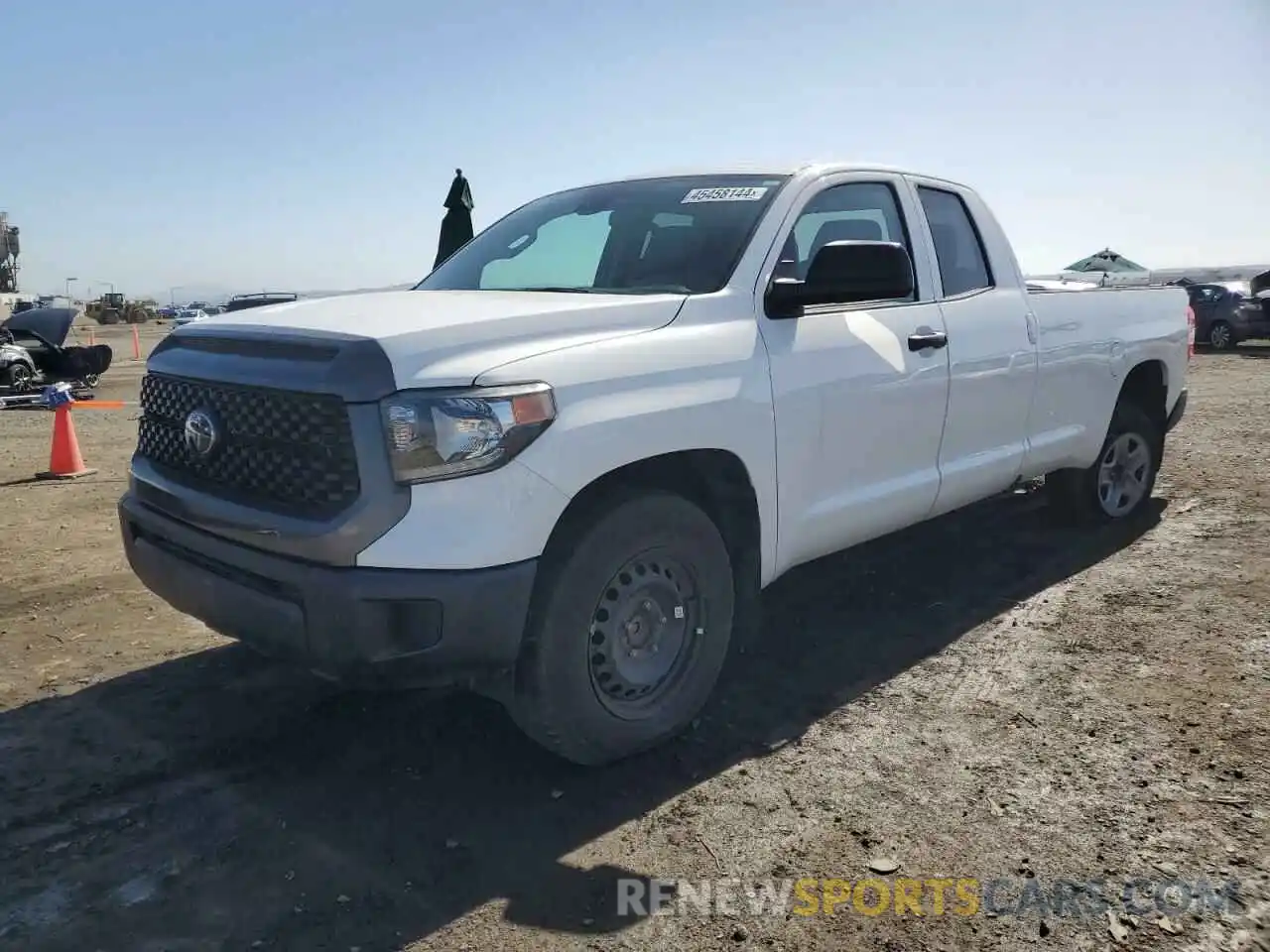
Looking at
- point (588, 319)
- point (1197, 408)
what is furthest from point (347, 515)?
point (1197, 408)

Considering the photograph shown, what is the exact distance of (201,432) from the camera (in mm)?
3193

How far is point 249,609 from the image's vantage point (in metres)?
2.91

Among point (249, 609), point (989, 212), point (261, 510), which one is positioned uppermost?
point (989, 212)

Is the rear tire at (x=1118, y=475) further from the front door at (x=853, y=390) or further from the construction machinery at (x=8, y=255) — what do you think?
the construction machinery at (x=8, y=255)

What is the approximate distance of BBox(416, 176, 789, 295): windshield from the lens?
12.4 feet

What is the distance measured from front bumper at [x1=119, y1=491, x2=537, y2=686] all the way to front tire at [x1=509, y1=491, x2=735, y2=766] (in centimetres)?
15

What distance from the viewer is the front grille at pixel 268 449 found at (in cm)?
280

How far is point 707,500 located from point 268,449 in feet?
4.71

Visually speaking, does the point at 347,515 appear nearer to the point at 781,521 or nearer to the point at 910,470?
the point at 781,521

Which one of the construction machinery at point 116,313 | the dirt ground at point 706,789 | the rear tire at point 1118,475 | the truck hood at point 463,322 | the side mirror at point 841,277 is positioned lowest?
the dirt ground at point 706,789

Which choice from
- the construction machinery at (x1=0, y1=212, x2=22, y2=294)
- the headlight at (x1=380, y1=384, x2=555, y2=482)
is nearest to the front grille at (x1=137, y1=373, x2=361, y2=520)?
the headlight at (x1=380, y1=384, x2=555, y2=482)

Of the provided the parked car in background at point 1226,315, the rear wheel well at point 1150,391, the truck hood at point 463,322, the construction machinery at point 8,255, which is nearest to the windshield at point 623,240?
the truck hood at point 463,322

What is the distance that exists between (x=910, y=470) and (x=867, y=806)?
5.35 ft

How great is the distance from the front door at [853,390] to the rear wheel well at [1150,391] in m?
2.39
